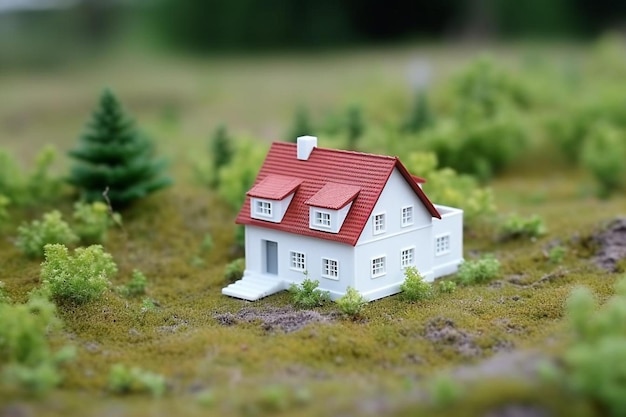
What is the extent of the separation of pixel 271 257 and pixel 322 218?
346cm

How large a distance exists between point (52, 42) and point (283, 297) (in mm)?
63830

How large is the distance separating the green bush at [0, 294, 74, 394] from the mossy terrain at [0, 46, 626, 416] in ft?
1.49

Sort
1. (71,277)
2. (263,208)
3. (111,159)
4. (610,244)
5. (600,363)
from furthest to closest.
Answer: (111,159)
(610,244)
(263,208)
(71,277)
(600,363)

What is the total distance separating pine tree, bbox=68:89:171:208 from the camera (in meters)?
41.6

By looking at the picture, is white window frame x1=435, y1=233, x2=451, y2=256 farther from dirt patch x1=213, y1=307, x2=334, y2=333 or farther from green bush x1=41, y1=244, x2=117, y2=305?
green bush x1=41, y1=244, x2=117, y2=305

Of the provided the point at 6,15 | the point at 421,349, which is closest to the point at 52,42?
the point at 6,15

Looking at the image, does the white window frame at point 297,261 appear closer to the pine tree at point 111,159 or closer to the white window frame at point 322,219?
the white window frame at point 322,219

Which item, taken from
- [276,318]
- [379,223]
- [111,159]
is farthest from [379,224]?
[111,159]

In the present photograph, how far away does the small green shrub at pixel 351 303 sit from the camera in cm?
→ 3053

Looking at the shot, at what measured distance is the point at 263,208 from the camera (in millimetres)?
33969

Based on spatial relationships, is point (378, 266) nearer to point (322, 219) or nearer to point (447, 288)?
point (322, 219)

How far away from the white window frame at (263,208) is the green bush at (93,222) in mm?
7635

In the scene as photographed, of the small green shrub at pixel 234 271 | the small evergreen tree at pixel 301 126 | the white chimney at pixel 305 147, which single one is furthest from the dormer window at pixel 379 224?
the small evergreen tree at pixel 301 126

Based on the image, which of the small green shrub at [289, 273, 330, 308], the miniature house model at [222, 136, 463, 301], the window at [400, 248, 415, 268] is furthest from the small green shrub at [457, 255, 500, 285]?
the small green shrub at [289, 273, 330, 308]
